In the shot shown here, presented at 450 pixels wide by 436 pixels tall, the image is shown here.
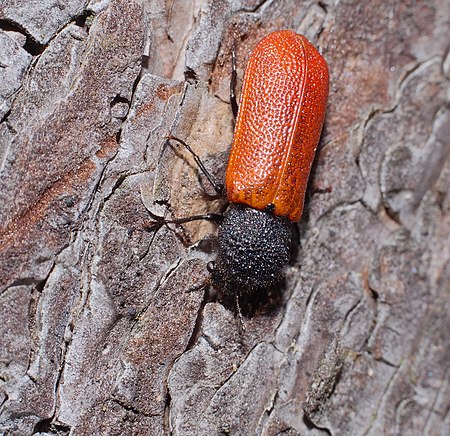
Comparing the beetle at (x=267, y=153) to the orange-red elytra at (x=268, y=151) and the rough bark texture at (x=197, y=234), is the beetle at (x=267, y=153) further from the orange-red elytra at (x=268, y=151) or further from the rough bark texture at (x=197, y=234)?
the rough bark texture at (x=197, y=234)

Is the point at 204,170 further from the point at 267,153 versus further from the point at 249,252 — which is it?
the point at 249,252

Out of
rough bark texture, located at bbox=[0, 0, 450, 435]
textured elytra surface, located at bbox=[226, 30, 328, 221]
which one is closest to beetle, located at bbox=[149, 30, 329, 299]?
textured elytra surface, located at bbox=[226, 30, 328, 221]

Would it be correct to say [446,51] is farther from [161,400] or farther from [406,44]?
[161,400]

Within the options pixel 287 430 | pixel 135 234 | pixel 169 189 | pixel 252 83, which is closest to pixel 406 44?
pixel 252 83

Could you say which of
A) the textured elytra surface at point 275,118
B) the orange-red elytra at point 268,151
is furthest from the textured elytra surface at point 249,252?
the textured elytra surface at point 275,118

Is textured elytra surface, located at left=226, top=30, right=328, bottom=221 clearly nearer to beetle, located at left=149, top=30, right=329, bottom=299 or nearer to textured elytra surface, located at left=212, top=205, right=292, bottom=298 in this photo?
beetle, located at left=149, top=30, right=329, bottom=299

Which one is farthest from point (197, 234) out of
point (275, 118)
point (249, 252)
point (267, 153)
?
point (275, 118)
